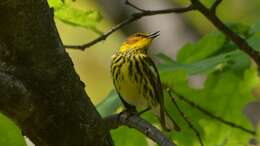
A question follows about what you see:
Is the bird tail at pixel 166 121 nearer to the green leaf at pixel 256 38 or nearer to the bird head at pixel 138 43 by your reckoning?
the green leaf at pixel 256 38

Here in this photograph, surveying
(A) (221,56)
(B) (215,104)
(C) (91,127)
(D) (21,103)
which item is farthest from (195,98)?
(D) (21,103)

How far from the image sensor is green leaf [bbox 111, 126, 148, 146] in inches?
95.2

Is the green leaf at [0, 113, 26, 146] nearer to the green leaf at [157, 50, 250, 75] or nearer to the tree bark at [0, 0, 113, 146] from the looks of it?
the tree bark at [0, 0, 113, 146]

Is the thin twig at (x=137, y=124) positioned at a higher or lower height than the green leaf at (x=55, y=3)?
lower

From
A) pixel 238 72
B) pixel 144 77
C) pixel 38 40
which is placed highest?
pixel 38 40

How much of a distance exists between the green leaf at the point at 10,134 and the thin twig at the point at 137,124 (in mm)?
400

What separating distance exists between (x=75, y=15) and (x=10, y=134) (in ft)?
2.43

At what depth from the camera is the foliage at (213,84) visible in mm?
2406

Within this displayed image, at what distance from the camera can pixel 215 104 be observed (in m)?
2.70

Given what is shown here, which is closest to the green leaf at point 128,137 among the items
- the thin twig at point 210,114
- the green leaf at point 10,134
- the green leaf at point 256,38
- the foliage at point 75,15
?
the thin twig at point 210,114

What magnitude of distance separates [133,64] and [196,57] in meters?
1.12

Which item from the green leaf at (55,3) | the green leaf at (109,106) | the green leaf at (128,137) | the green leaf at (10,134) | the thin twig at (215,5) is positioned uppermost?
the green leaf at (55,3)

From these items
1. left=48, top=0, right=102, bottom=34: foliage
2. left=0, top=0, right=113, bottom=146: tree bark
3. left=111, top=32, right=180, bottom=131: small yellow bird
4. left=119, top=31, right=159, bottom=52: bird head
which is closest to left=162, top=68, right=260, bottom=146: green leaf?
left=48, top=0, right=102, bottom=34: foliage

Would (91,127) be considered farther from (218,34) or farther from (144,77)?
(144,77)
